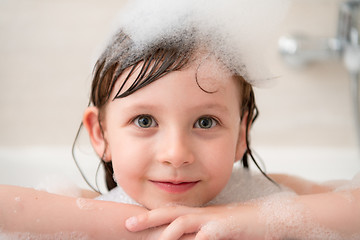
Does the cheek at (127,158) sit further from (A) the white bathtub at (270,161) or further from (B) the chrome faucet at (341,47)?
(B) the chrome faucet at (341,47)

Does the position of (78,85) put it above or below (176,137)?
below

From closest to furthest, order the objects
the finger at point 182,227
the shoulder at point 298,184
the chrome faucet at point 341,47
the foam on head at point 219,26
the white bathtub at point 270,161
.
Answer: the finger at point 182,227 < the foam on head at point 219,26 < the shoulder at point 298,184 < the chrome faucet at point 341,47 < the white bathtub at point 270,161

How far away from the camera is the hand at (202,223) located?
0.80m

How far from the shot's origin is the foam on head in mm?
906

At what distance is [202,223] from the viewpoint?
0.81m

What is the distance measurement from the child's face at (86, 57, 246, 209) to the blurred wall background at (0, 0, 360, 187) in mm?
918

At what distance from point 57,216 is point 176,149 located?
0.23 metres

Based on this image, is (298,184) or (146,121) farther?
(298,184)

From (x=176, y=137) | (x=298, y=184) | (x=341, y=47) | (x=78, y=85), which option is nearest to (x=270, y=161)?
(x=341, y=47)

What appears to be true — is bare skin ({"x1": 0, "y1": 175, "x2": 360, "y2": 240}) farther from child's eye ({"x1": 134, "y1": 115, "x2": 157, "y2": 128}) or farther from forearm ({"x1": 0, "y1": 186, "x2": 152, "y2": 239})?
child's eye ({"x1": 134, "y1": 115, "x2": 157, "y2": 128})

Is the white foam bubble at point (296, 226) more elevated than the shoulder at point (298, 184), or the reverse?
the white foam bubble at point (296, 226)

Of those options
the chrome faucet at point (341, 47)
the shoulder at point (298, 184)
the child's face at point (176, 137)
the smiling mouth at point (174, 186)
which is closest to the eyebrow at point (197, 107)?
the child's face at point (176, 137)

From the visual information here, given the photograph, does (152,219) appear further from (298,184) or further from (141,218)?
(298,184)

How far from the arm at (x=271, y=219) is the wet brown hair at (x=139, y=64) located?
22 cm
